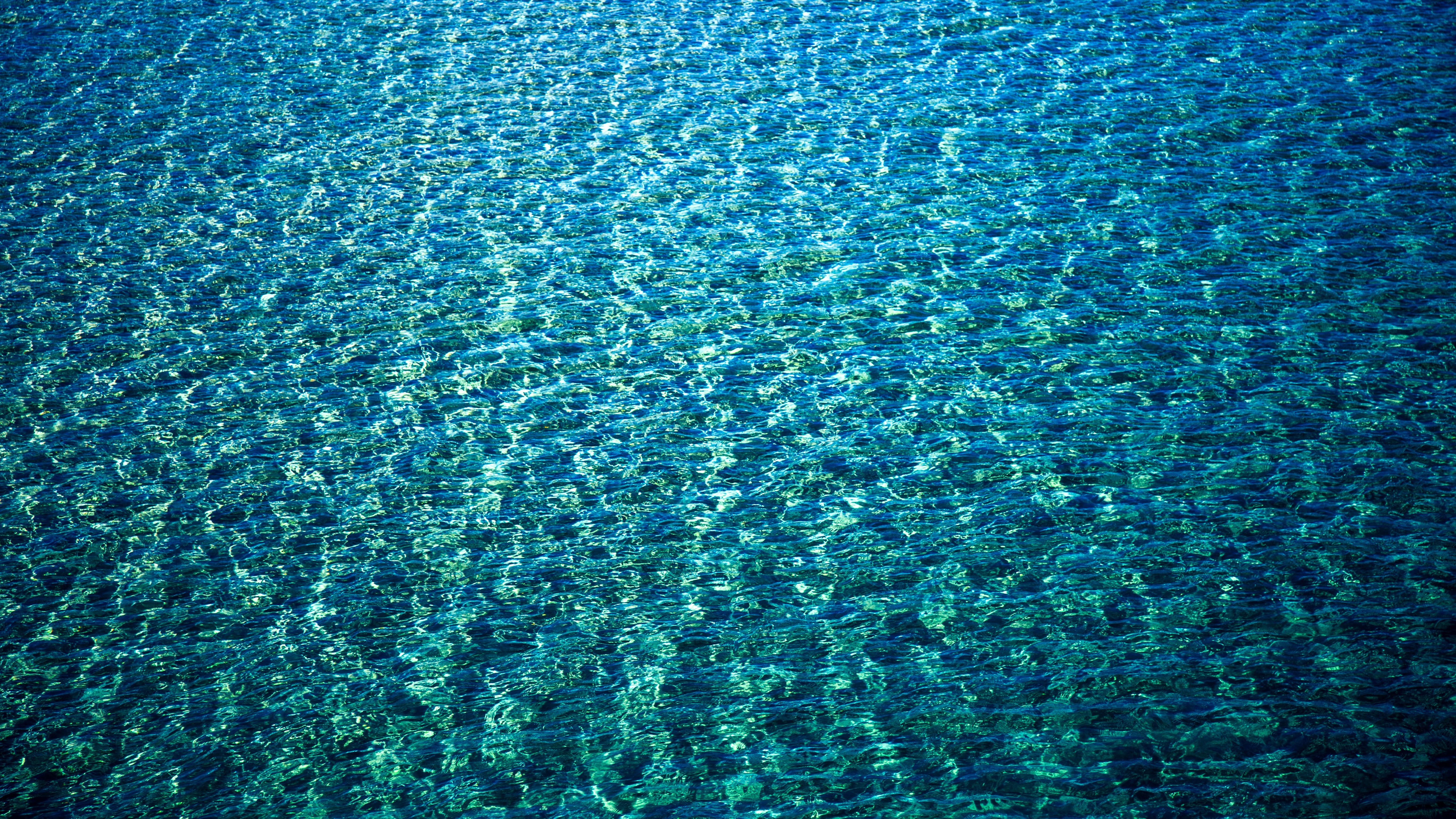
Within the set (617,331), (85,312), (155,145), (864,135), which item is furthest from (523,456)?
(155,145)

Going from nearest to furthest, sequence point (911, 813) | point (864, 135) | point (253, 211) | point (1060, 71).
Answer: point (911, 813)
point (253, 211)
point (864, 135)
point (1060, 71)

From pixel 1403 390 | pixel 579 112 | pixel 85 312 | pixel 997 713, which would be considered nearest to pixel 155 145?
pixel 85 312

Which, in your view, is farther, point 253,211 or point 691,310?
point 253,211

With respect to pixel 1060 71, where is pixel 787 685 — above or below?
below

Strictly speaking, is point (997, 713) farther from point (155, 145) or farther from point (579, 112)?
point (155, 145)

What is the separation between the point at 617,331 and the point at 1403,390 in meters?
3.29

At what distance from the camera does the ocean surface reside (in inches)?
133

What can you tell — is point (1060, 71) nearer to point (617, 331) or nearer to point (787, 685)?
Result: point (617, 331)

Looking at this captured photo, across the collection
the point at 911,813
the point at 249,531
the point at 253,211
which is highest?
the point at 253,211

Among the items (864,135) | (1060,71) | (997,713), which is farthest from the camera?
(1060,71)

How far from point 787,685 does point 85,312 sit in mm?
3908

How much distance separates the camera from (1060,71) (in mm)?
7391

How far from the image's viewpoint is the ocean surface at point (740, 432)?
3.37 meters

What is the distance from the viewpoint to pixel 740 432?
467cm
